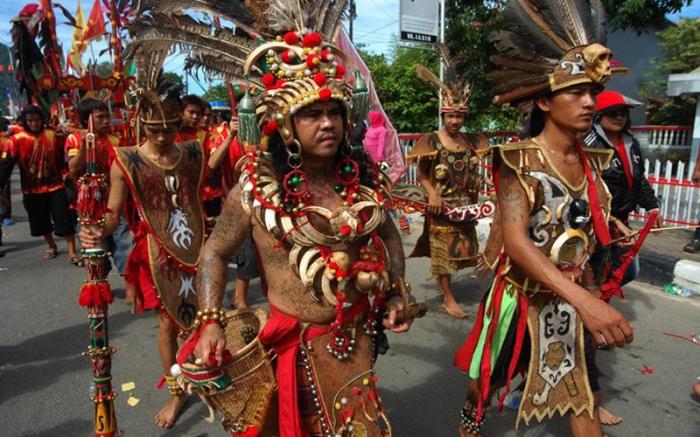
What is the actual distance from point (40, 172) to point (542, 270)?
7401 mm

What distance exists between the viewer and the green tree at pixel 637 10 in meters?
10.3

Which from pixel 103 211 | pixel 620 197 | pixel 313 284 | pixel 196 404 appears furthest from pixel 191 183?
pixel 620 197

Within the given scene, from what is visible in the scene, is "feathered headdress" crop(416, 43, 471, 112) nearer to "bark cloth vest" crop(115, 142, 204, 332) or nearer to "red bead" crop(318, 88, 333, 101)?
"bark cloth vest" crop(115, 142, 204, 332)

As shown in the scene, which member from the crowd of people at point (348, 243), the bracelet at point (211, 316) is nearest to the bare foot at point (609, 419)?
the crowd of people at point (348, 243)

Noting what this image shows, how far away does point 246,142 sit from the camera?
2.05 meters

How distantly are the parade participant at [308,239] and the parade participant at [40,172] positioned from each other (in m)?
6.14

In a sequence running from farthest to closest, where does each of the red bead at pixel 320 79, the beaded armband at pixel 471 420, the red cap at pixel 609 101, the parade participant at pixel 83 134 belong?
the parade participant at pixel 83 134 → the red cap at pixel 609 101 → the beaded armband at pixel 471 420 → the red bead at pixel 320 79

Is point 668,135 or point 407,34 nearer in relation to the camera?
point 407,34

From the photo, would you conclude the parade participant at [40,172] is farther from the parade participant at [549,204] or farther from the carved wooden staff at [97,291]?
the parade participant at [549,204]

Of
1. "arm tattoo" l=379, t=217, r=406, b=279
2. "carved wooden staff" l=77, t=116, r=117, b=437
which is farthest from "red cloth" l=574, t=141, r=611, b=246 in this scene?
"carved wooden staff" l=77, t=116, r=117, b=437

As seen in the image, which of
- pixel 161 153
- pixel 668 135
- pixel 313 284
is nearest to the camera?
pixel 313 284

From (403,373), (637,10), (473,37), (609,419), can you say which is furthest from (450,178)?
(637,10)

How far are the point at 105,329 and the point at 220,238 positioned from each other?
3.06 ft

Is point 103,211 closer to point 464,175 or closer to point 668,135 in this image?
point 464,175
